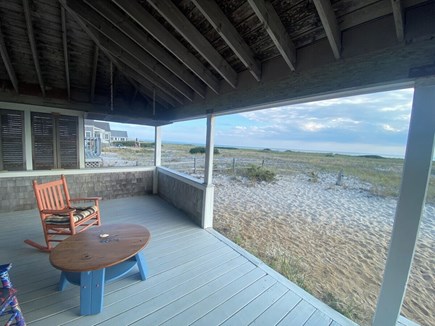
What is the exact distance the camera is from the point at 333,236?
421cm

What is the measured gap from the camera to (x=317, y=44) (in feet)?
5.99

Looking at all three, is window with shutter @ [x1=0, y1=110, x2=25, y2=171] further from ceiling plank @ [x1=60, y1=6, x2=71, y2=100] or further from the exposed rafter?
the exposed rafter

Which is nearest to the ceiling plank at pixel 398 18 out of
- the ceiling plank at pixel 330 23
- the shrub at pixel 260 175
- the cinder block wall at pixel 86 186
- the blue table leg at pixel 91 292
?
the ceiling plank at pixel 330 23

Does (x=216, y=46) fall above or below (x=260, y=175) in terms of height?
above

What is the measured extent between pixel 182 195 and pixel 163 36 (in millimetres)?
3094

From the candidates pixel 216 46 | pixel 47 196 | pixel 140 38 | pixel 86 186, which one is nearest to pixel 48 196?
pixel 47 196

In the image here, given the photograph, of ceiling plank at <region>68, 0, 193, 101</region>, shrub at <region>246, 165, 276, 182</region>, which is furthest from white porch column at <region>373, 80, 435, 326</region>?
shrub at <region>246, 165, 276, 182</region>

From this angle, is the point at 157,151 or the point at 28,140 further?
the point at 157,151

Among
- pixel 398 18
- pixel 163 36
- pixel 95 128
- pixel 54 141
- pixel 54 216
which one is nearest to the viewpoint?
pixel 398 18

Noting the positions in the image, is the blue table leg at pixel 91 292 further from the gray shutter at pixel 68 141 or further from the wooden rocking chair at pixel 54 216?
the gray shutter at pixel 68 141

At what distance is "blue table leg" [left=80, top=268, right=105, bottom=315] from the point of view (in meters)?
1.67

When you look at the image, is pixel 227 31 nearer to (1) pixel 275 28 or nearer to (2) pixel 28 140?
(1) pixel 275 28

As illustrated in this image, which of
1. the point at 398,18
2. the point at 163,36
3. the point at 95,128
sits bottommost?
the point at 95,128

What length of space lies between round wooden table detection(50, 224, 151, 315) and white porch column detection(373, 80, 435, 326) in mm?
2236
